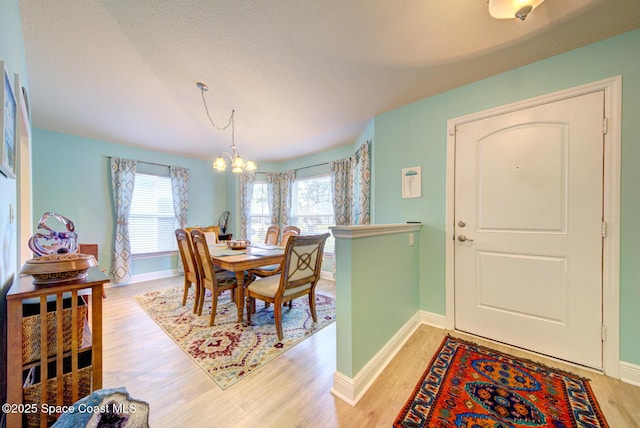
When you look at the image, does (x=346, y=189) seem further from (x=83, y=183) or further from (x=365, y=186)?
(x=83, y=183)

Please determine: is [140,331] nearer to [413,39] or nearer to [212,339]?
[212,339]

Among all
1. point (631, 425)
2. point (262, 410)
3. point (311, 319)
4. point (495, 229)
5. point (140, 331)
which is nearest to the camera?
point (631, 425)

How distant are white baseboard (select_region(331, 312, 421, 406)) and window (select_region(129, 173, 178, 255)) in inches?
172

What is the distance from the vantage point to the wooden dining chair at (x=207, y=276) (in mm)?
2287

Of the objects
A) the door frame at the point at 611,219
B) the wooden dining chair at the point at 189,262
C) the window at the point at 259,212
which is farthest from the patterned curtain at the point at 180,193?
the door frame at the point at 611,219

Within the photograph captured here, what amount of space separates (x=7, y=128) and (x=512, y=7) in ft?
8.90

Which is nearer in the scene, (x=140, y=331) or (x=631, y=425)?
(x=631, y=425)

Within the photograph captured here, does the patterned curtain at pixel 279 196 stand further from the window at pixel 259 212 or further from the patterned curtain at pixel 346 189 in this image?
the patterned curtain at pixel 346 189

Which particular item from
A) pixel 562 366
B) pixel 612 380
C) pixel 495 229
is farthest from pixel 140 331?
pixel 612 380

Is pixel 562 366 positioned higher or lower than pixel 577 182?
lower

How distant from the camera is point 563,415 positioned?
128cm

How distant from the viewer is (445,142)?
7.41 feet

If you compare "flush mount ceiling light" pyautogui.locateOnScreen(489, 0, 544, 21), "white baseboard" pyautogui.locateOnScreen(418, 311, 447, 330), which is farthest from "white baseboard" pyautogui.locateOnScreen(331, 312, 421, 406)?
"flush mount ceiling light" pyautogui.locateOnScreen(489, 0, 544, 21)

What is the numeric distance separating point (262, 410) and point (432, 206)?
2.20m
